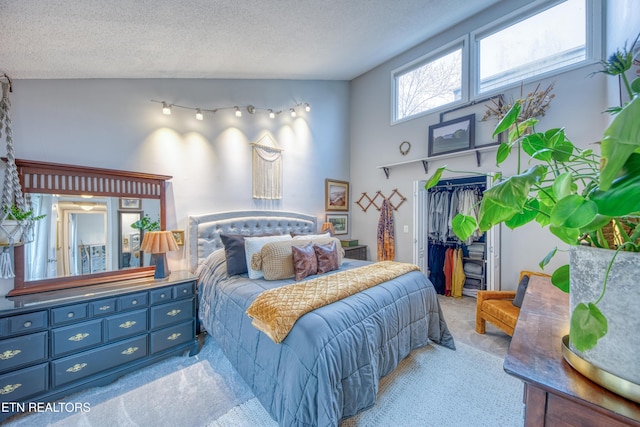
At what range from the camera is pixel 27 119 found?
6.77ft

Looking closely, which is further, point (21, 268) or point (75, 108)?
point (75, 108)

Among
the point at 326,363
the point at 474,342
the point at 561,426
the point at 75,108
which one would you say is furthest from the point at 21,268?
the point at 474,342

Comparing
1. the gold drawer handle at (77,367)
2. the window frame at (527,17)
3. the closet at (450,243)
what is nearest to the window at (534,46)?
the window frame at (527,17)

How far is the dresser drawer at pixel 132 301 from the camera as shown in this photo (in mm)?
2020

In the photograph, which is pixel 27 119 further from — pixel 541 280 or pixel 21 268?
pixel 541 280

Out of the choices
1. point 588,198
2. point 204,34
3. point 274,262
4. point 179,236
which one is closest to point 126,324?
point 179,236

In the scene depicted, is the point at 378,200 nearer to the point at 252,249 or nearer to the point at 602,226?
the point at 252,249

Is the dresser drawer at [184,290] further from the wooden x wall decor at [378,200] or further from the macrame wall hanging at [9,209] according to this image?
the wooden x wall decor at [378,200]

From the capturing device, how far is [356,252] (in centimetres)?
439

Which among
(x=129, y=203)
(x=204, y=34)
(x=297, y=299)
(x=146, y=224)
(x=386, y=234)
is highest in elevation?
(x=204, y=34)

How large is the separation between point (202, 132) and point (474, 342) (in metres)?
3.90

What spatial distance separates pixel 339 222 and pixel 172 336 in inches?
122

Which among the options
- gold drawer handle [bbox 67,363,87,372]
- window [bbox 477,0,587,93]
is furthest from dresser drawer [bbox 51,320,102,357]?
window [bbox 477,0,587,93]

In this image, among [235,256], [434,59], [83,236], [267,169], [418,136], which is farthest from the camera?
[418,136]
